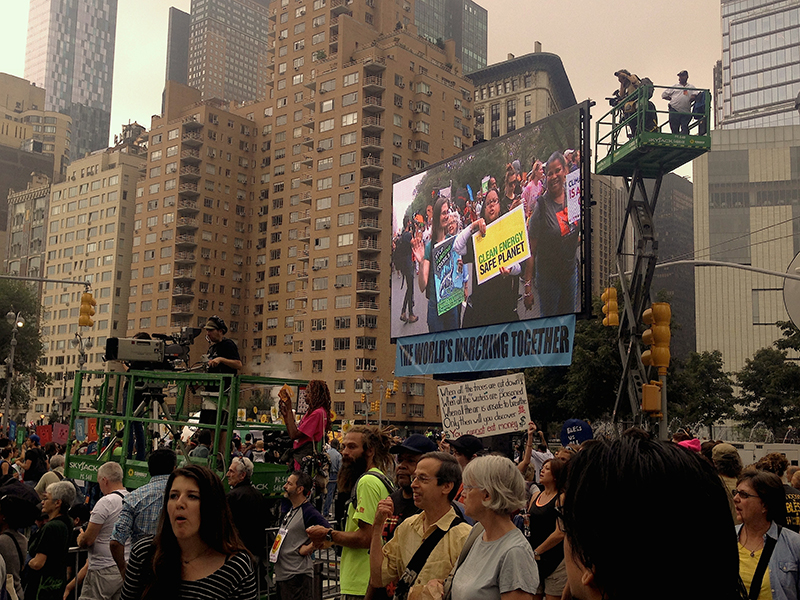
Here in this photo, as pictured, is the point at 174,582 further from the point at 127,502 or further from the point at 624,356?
the point at 624,356

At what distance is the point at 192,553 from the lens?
4.06 metres

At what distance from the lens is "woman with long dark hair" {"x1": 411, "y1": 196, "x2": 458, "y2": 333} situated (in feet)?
78.4

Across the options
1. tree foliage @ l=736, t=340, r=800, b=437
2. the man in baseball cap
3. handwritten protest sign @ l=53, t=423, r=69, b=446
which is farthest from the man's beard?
tree foliage @ l=736, t=340, r=800, b=437

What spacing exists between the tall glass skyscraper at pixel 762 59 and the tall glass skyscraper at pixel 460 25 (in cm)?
5457

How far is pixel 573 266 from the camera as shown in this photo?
62.6 feet

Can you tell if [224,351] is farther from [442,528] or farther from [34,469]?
[34,469]

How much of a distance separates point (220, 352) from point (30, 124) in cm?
15221

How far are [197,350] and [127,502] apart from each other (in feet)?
306

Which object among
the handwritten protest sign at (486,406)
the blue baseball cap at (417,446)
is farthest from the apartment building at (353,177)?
the blue baseball cap at (417,446)

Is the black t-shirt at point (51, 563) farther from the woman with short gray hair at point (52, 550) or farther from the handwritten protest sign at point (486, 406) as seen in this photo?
the handwritten protest sign at point (486, 406)

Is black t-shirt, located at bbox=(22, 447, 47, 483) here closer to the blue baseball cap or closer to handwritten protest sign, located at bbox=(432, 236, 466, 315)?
the blue baseball cap

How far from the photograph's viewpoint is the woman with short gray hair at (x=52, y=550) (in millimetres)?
6852

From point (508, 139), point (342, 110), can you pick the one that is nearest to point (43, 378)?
point (342, 110)

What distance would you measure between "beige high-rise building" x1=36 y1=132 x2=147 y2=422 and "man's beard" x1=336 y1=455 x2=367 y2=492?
333ft
